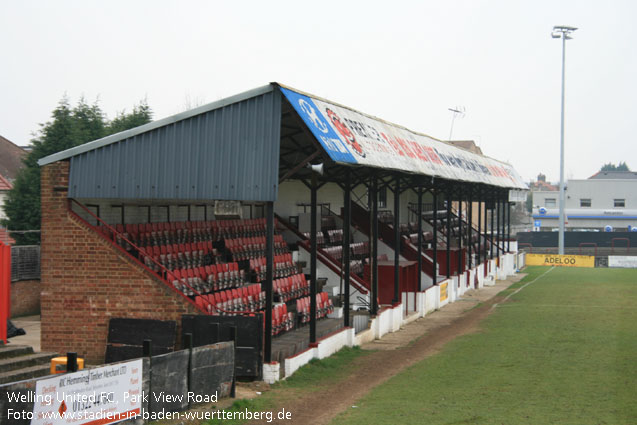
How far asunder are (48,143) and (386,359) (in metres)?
22.6

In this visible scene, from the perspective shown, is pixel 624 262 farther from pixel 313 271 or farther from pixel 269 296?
pixel 269 296

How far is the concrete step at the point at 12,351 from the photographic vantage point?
13.4 meters

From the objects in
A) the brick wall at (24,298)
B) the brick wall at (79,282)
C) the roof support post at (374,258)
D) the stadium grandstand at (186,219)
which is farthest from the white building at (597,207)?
the brick wall at (79,282)

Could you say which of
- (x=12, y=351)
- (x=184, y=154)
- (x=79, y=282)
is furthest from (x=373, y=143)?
(x=12, y=351)

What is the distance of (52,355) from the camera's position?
1367cm

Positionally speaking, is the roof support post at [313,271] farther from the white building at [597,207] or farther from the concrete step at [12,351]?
the white building at [597,207]

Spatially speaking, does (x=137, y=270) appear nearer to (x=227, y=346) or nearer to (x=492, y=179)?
(x=227, y=346)

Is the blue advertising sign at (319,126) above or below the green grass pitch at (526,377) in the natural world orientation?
above

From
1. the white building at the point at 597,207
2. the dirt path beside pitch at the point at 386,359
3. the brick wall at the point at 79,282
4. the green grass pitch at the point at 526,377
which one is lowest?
the dirt path beside pitch at the point at 386,359

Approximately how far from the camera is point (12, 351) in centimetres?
1350

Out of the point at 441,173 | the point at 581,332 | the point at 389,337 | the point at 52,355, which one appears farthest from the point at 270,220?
the point at 441,173

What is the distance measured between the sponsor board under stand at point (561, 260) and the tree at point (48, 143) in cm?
3283

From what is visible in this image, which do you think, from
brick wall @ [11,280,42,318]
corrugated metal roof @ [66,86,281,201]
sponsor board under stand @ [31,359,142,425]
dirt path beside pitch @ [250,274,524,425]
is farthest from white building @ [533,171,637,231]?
sponsor board under stand @ [31,359,142,425]

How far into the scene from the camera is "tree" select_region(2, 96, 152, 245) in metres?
31.8
